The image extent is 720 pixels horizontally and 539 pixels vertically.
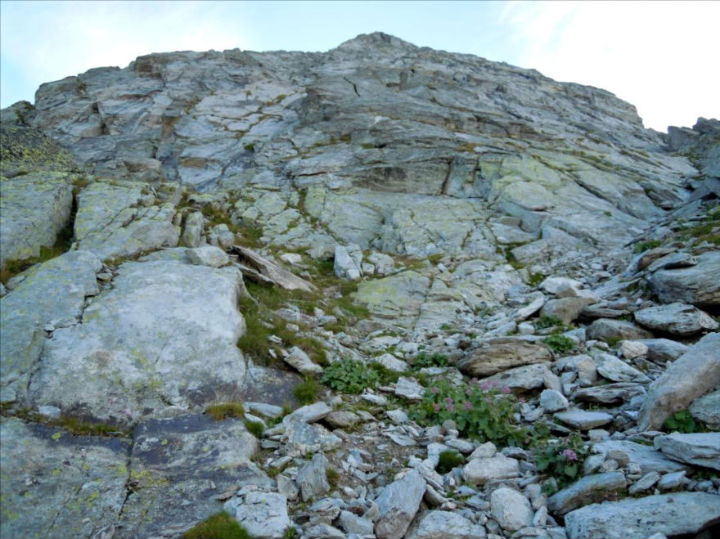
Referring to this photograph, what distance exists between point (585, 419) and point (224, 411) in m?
6.49

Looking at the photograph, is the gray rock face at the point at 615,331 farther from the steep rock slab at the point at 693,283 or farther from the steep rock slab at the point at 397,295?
the steep rock slab at the point at 397,295

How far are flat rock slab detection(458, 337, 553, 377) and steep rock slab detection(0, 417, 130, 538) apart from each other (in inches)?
306

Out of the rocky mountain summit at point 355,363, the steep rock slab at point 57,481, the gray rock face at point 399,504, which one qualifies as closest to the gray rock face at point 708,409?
the rocky mountain summit at point 355,363

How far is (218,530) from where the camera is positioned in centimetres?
540

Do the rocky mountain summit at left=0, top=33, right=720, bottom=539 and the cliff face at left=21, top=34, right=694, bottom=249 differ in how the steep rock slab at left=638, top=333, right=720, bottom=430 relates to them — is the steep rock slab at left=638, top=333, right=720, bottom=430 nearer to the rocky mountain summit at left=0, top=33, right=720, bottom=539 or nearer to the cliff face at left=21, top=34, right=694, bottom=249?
the rocky mountain summit at left=0, top=33, right=720, bottom=539

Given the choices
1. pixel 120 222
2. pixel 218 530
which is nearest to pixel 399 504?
pixel 218 530

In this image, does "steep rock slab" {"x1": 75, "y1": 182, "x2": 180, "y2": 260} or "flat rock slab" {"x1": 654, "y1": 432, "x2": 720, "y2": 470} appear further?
"steep rock slab" {"x1": 75, "y1": 182, "x2": 180, "y2": 260}

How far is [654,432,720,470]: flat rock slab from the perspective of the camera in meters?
5.27

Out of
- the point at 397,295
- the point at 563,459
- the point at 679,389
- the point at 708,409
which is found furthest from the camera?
the point at 397,295

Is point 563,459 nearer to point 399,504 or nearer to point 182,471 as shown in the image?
point 399,504

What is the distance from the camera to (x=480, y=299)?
17109 mm

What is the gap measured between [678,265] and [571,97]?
52.5 meters

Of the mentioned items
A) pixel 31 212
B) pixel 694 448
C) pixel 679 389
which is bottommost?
pixel 694 448

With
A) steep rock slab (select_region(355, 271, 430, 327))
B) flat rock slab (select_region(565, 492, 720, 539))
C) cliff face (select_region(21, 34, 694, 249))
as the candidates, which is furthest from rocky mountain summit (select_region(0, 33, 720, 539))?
cliff face (select_region(21, 34, 694, 249))
